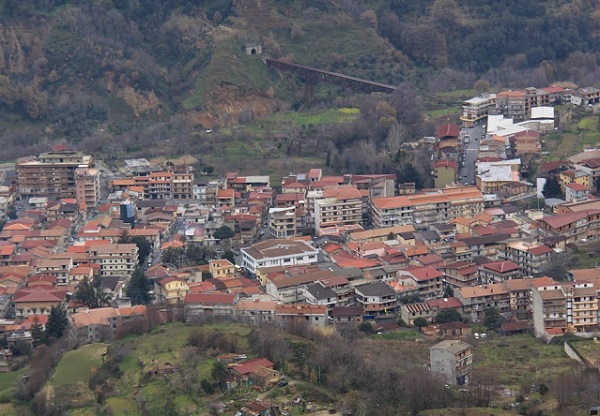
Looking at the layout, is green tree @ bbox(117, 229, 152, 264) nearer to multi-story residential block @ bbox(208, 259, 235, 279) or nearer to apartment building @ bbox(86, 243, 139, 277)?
apartment building @ bbox(86, 243, 139, 277)

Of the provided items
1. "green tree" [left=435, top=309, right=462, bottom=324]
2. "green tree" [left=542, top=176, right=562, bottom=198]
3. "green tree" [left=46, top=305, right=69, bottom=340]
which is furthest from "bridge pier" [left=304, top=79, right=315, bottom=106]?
"green tree" [left=435, top=309, right=462, bottom=324]

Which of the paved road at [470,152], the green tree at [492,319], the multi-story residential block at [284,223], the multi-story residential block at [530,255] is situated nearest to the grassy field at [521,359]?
the green tree at [492,319]

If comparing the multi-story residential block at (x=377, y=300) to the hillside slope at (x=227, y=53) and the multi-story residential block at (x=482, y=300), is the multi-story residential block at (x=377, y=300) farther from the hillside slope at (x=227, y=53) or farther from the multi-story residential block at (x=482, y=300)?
the hillside slope at (x=227, y=53)

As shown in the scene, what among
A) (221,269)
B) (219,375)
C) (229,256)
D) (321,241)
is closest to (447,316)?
(221,269)

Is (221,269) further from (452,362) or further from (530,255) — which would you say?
(452,362)

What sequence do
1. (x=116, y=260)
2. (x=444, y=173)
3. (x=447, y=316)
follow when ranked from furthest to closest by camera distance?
(x=444, y=173) < (x=116, y=260) < (x=447, y=316)

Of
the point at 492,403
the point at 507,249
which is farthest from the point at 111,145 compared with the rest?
the point at 492,403
